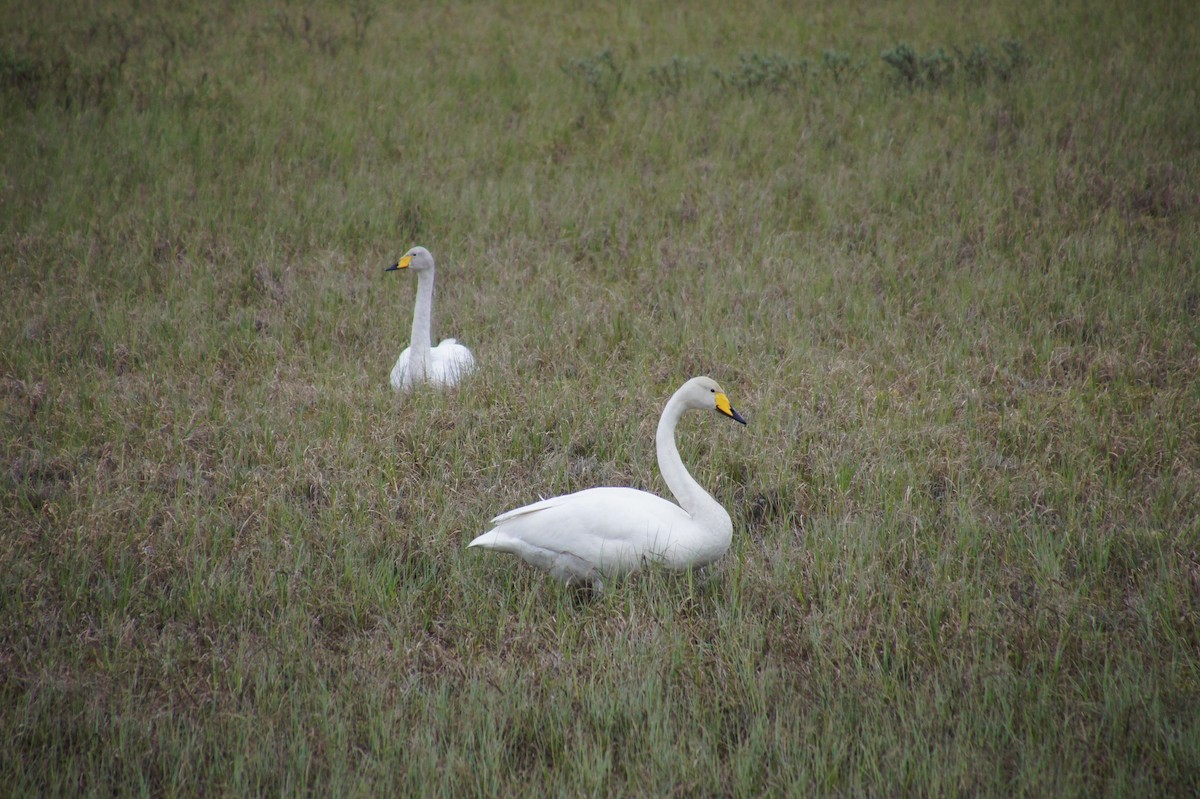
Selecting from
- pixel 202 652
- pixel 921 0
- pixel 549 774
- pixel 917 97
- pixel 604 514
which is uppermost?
pixel 921 0

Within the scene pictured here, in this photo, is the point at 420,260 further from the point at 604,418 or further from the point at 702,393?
the point at 702,393

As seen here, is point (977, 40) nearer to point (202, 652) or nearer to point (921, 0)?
point (921, 0)

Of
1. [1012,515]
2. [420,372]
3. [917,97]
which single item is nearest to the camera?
[1012,515]

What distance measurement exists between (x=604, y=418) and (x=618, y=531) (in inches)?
67.8

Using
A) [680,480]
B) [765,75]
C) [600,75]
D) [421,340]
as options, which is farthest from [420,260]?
[765,75]

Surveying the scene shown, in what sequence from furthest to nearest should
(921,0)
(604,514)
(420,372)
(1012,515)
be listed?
(921,0) → (420,372) → (1012,515) → (604,514)

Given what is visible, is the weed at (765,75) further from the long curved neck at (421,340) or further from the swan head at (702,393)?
the swan head at (702,393)

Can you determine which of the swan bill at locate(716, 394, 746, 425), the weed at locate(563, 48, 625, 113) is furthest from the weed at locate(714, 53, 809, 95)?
the swan bill at locate(716, 394, 746, 425)

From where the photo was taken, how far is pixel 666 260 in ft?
28.9

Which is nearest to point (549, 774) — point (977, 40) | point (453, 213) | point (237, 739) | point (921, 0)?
point (237, 739)

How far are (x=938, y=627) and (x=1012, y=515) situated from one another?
1191mm

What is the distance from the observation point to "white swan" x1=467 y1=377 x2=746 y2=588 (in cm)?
447

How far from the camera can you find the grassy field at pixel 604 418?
361 centimetres

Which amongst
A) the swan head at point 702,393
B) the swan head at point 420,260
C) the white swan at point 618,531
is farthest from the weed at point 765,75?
the white swan at point 618,531
